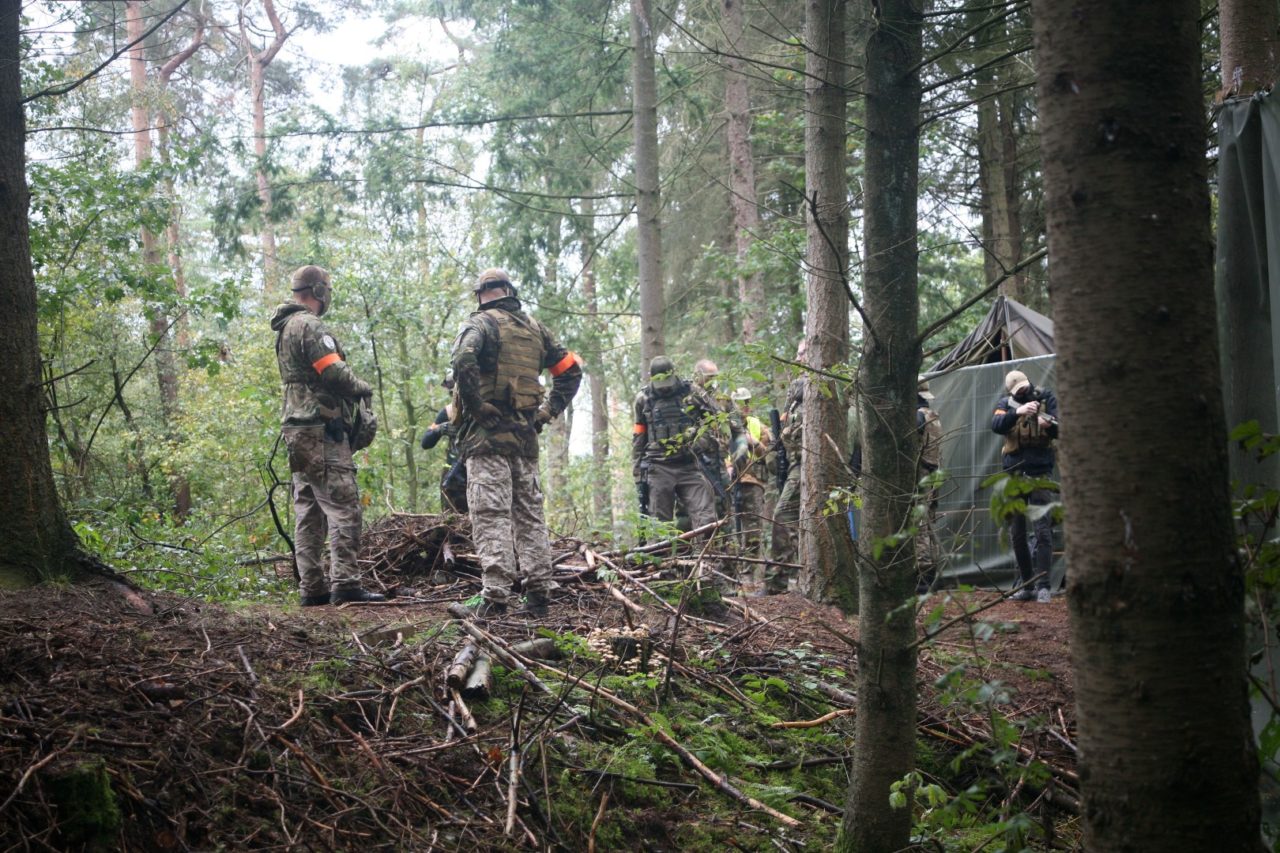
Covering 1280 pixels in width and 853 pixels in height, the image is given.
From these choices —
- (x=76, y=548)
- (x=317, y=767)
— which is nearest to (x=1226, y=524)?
(x=317, y=767)

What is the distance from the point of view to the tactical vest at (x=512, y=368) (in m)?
7.04

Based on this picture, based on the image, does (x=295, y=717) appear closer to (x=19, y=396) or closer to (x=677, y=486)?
(x=19, y=396)

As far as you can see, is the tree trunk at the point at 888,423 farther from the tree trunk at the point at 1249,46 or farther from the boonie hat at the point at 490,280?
the boonie hat at the point at 490,280

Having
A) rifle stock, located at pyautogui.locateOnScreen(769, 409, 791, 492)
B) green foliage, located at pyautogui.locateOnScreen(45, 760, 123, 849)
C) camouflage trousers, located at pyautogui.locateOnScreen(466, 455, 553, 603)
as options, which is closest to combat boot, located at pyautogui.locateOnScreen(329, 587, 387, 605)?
camouflage trousers, located at pyautogui.locateOnScreen(466, 455, 553, 603)

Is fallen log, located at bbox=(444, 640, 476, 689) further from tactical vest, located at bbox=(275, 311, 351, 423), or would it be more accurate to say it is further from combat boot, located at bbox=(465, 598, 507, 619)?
tactical vest, located at bbox=(275, 311, 351, 423)

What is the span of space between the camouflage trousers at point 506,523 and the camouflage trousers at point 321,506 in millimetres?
1012

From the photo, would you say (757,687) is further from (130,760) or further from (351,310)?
(351,310)

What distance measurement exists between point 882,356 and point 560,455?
22133mm

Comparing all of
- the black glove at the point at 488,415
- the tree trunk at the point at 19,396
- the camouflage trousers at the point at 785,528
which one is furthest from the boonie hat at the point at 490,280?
the camouflage trousers at the point at 785,528

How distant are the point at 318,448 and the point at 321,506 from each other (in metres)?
0.44

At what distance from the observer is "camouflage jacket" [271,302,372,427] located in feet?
23.5

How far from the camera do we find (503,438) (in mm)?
6973

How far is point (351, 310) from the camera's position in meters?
14.6

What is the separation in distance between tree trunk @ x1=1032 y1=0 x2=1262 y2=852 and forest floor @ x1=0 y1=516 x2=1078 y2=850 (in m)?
0.56
